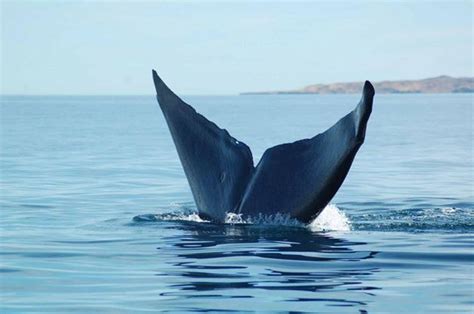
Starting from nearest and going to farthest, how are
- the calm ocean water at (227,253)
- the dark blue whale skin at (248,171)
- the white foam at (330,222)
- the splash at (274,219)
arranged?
the calm ocean water at (227,253)
the dark blue whale skin at (248,171)
the splash at (274,219)
the white foam at (330,222)

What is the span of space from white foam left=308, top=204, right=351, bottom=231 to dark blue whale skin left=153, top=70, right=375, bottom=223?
1.00m

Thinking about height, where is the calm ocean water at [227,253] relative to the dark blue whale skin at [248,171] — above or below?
below

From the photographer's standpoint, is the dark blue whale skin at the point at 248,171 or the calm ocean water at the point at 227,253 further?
the dark blue whale skin at the point at 248,171

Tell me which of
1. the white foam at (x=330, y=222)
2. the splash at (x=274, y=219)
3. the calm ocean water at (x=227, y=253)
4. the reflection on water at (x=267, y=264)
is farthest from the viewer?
the white foam at (x=330, y=222)

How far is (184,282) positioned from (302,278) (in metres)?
1.04

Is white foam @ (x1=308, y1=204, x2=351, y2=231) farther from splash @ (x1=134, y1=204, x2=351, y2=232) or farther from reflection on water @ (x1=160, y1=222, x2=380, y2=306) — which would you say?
reflection on water @ (x1=160, y1=222, x2=380, y2=306)

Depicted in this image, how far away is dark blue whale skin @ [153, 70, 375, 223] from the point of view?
11242 mm

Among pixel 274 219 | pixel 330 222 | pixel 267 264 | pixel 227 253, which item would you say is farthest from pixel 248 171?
pixel 330 222

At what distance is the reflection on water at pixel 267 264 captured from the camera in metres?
9.56

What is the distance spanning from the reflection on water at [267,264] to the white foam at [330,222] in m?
0.40

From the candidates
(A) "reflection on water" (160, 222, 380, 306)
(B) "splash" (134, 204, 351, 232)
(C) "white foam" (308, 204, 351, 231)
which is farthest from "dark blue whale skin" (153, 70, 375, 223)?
(C) "white foam" (308, 204, 351, 231)

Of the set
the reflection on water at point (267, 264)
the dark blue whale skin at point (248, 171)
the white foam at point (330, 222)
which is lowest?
the reflection on water at point (267, 264)

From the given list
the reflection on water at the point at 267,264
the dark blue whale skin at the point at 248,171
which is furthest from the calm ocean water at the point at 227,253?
the dark blue whale skin at the point at 248,171

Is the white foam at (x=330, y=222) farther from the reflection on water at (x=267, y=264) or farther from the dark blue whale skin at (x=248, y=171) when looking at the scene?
the dark blue whale skin at (x=248, y=171)
